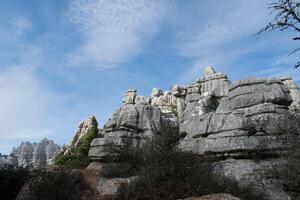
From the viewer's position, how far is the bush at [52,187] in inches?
545

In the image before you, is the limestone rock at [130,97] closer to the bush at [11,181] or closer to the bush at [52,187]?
the bush at [11,181]

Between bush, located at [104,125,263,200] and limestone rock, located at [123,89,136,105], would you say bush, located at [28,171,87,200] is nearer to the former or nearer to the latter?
bush, located at [104,125,263,200]

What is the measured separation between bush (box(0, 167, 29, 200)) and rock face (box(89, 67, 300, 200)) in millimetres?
7406

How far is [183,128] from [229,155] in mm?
6157

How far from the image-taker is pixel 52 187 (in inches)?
555

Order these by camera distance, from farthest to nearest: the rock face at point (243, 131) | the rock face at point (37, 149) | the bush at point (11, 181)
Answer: the rock face at point (37, 149) < the bush at point (11, 181) < the rock face at point (243, 131)

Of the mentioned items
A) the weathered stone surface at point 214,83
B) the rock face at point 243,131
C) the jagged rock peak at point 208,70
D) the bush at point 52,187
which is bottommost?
the bush at point 52,187

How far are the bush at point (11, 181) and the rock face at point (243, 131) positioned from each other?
741 cm

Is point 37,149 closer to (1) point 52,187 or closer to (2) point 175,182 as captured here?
(1) point 52,187

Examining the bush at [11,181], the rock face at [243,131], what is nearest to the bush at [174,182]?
the rock face at [243,131]

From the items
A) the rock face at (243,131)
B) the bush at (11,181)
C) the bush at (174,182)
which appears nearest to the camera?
the bush at (174,182)

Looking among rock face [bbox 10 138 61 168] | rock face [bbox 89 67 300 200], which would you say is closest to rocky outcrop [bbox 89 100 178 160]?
rock face [bbox 89 67 300 200]

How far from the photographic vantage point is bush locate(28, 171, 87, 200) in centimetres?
1385

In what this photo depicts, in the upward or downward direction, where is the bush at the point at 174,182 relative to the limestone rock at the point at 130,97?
downward
